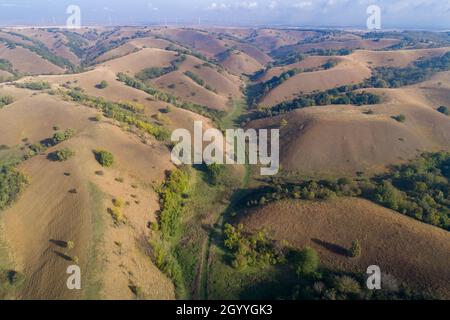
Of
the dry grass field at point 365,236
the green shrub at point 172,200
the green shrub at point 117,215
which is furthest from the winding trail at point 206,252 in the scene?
the green shrub at point 117,215

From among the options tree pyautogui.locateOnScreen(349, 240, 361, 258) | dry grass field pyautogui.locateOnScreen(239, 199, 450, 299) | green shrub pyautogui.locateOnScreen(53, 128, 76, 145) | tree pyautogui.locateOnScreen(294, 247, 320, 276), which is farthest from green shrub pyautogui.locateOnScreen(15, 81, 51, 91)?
tree pyautogui.locateOnScreen(349, 240, 361, 258)

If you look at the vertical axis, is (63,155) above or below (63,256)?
above

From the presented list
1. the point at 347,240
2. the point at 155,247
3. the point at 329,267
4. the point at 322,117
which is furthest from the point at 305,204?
the point at 322,117

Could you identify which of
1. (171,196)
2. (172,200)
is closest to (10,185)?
(171,196)

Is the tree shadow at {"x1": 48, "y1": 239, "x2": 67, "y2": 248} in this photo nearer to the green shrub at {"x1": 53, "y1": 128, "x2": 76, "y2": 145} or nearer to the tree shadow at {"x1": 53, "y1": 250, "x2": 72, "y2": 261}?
the tree shadow at {"x1": 53, "y1": 250, "x2": 72, "y2": 261}

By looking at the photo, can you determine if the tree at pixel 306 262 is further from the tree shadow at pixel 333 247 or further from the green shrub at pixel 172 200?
the green shrub at pixel 172 200

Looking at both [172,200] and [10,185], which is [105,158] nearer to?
[172,200]

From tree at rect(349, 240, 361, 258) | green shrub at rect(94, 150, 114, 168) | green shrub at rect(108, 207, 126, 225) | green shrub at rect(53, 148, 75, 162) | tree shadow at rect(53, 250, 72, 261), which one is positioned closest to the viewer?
tree shadow at rect(53, 250, 72, 261)
